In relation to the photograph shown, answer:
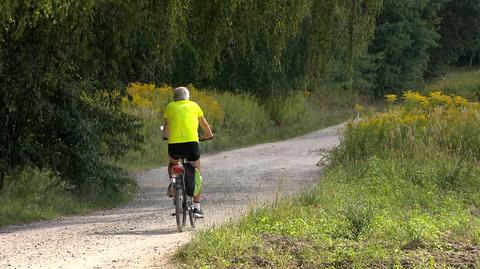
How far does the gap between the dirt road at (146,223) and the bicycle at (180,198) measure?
203 mm

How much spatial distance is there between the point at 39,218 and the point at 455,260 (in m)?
6.90

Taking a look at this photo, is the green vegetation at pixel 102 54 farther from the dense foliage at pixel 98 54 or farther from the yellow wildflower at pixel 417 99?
the yellow wildflower at pixel 417 99

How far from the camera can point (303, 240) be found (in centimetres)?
938

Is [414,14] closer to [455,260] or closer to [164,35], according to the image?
[164,35]

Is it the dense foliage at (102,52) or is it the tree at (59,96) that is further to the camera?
the dense foliage at (102,52)

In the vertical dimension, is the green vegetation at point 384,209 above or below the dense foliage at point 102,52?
below

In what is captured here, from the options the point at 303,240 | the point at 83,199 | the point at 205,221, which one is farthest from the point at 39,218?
the point at 303,240

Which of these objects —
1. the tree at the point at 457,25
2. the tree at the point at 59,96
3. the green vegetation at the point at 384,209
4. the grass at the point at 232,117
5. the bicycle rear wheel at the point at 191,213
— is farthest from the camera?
the tree at the point at 457,25

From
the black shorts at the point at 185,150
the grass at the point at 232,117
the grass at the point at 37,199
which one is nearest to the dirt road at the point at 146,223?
the grass at the point at 37,199

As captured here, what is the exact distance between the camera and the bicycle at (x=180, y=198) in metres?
11.2

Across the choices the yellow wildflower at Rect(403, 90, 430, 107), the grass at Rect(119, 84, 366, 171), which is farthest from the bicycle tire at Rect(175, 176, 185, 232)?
the yellow wildflower at Rect(403, 90, 430, 107)

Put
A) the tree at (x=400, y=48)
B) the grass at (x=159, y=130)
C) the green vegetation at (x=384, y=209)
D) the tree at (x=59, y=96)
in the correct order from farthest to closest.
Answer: the tree at (x=400, y=48), the grass at (x=159, y=130), the tree at (x=59, y=96), the green vegetation at (x=384, y=209)

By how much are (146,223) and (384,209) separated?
340cm

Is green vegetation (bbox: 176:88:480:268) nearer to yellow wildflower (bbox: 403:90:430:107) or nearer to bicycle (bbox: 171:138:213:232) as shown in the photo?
yellow wildflower (bbox: 403:90:430:107)
